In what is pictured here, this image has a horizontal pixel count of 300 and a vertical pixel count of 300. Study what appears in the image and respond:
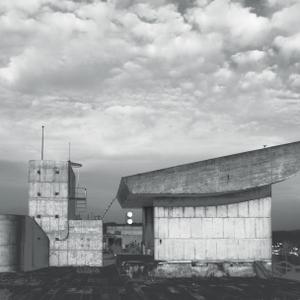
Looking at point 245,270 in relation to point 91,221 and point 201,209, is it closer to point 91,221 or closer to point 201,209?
point 201,209

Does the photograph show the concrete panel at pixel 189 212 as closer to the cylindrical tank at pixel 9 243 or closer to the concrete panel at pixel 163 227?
the concrete panel at pixel 163 227

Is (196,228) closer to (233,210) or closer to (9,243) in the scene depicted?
(233,210)

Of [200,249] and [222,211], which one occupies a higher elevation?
[222,211]

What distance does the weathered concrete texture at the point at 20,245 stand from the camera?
197 ft

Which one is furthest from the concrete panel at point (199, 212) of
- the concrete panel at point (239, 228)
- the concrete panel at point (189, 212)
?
the concrete panel at point (239, 228)

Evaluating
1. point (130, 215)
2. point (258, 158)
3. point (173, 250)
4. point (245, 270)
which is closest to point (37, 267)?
point (130, 215)

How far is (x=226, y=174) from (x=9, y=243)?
29796 mm

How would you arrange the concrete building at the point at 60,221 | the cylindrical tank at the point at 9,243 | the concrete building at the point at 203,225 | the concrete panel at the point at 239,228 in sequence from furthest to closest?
the concrete building at the point at 60,221, the cylindrical tank at the point at 9,243, the concrete panel at the point at 239,228, the concrete building at the point at 203,225

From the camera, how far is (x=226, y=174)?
46.2 metres

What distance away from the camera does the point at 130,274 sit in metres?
50.1

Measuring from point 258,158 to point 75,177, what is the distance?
38.0m

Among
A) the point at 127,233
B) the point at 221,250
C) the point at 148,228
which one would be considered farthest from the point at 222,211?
the point at 127,233

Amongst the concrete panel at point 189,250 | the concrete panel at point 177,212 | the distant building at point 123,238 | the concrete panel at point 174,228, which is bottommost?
the distant building at point 123,238

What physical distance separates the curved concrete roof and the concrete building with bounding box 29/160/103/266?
23.5 metres
